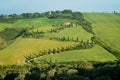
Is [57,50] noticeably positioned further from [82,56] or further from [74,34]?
[74,34]

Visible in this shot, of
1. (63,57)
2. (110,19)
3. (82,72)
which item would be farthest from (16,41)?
(82,72)

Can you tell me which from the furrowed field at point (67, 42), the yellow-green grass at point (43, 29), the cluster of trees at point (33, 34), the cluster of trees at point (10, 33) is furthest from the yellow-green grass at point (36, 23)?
the cluster of trees at point (33, 34)

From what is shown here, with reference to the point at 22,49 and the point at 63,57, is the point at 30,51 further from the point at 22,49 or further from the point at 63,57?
the point at 63,57

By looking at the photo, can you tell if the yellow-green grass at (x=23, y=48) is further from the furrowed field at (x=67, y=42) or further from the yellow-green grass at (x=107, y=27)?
the yellow-green grass at (x=107, y=27)

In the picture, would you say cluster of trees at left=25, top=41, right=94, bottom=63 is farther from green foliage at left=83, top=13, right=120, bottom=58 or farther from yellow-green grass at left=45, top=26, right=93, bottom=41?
yellow-green grass at left=45, top=26, right=93, bottom=41

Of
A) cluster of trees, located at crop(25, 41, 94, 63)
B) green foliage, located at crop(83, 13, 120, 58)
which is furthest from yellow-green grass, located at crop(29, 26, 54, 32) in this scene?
cluster of trees, located at crop(25, 41, 94, 63)
